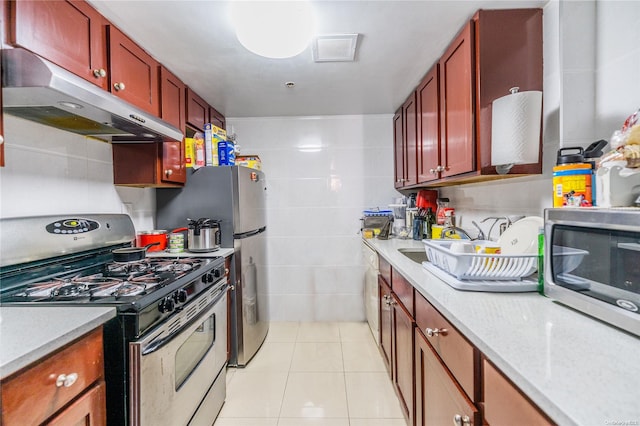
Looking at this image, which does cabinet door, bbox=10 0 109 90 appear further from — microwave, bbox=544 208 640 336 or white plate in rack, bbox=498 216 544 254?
white plate in rack, bbox=498 216 544 254

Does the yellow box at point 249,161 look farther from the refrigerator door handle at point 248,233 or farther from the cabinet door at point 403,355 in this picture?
the cabinet door at point 403,355

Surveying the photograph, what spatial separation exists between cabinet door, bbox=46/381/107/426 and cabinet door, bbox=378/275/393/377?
4.64 ft

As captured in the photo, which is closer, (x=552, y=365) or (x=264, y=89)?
(x=552, y=365)

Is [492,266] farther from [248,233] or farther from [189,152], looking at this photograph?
[189,152]

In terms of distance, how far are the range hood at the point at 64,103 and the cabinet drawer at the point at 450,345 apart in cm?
145

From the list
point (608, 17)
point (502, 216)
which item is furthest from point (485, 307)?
point (608, 17)

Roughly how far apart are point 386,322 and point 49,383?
170 centimetres

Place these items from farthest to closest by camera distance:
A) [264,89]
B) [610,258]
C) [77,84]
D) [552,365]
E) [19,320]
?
[264,89] < [77,84] < [19,320] < [610,258] < [552,365]

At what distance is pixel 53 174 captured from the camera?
1435 mm

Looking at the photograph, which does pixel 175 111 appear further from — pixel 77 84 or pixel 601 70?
pixel 601 70

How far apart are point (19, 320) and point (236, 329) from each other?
140 cm

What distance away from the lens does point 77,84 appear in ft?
3.29

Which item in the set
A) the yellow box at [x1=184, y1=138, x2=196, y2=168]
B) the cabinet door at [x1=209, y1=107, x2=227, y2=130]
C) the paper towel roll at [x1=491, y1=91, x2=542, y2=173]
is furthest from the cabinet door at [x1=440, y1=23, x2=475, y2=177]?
the cabinet door at [x1=209, y1=107, x2=227, y2=130]

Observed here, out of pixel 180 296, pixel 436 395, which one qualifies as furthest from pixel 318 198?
pixel 436 395
